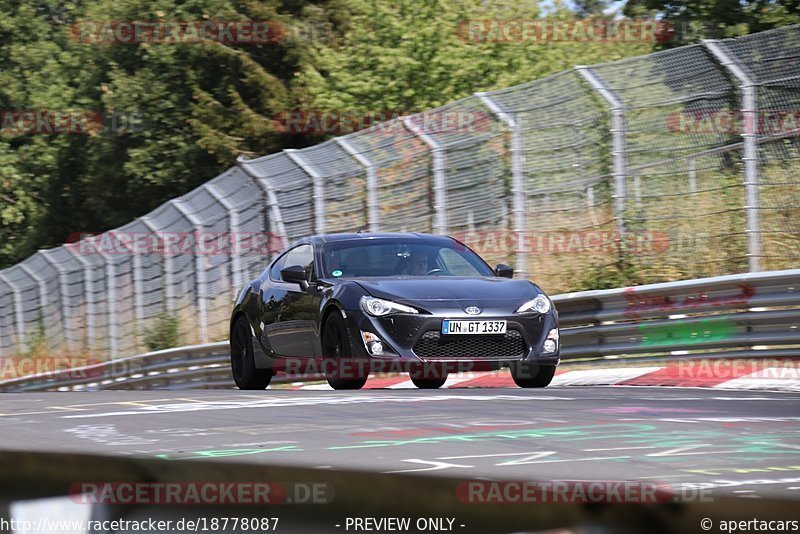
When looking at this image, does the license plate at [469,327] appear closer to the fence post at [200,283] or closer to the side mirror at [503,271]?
the side mirror at [503,271]

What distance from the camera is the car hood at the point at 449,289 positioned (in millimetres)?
10352

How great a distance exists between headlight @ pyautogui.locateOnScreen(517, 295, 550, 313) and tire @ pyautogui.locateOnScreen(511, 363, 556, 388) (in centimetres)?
50

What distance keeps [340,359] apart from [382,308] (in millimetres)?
625

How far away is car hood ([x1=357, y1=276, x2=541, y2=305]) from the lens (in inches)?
408

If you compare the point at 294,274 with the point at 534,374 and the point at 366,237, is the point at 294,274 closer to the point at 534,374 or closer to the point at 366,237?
the point at 366,237

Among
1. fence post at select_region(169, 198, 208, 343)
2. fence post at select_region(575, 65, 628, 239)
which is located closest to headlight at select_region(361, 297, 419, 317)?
fence post at select_region(575, 65, 628, 239)

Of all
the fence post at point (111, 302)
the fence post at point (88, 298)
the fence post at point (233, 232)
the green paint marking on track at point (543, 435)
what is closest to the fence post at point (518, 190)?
the fence post at point (233, 232)

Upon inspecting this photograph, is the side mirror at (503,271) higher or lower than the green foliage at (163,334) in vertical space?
higher

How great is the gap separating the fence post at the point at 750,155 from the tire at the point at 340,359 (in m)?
3.67

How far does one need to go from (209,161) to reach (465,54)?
11.3 m

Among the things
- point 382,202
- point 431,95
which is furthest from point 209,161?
point 382,202

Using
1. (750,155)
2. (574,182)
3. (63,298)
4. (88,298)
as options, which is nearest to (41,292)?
(63,298)

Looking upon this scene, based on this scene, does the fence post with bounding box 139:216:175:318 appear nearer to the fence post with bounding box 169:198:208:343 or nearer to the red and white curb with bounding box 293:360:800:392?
the fence post with bounding box 169:198:208:343

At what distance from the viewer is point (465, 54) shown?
39.8 m
